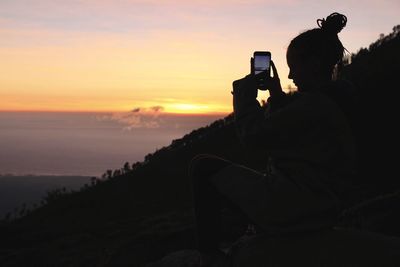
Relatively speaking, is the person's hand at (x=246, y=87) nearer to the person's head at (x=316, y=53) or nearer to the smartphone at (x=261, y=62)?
the smartphone at (x=261, y=62)

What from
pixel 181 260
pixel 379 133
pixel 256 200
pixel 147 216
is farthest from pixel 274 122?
pixel 147 216

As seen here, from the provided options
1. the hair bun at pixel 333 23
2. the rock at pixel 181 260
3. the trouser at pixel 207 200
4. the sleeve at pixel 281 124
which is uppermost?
the hair bun at pixel 333 23

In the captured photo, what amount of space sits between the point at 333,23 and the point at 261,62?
535 millimetres

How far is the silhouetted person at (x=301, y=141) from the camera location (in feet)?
10.5

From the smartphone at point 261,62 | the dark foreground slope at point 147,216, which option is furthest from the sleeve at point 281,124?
the dark foreground slope at point 147,216

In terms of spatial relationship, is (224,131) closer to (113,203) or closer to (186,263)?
(113,203)

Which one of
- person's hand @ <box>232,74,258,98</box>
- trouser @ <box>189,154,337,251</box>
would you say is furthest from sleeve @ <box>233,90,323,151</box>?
trouser @ <box>189,154,337,251</box>

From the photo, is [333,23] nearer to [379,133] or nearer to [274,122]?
[274,122]

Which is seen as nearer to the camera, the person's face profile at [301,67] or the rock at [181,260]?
the person's face profile at [301,67]

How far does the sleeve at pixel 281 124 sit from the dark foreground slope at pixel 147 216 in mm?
568

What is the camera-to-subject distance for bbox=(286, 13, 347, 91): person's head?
3.31 m

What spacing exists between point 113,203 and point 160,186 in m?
1.14

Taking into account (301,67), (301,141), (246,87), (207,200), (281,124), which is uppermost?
(301,67)

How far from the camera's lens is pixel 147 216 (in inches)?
330
